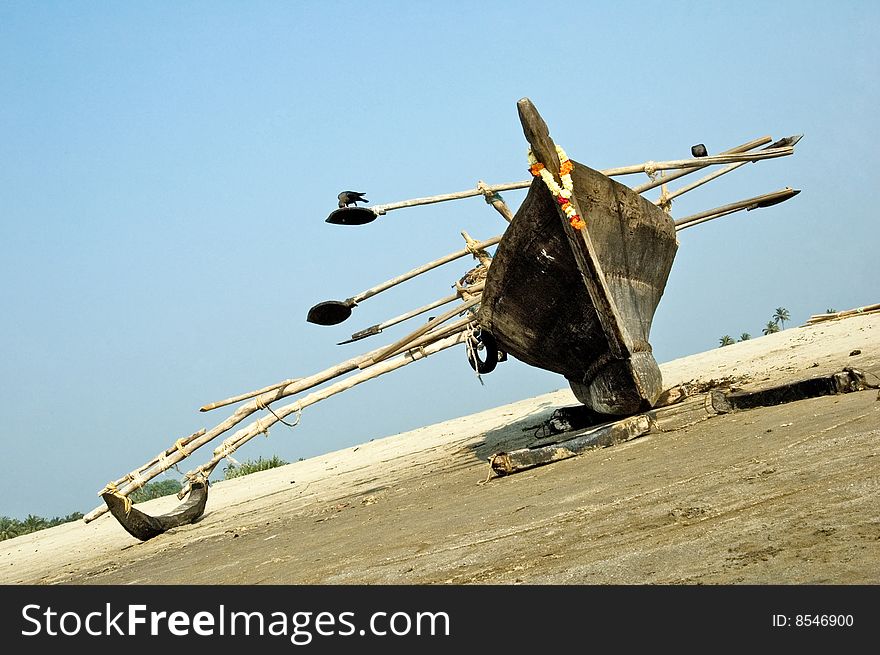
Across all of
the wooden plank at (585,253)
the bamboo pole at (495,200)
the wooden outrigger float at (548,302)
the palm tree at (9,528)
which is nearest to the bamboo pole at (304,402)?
the wooden outrigger float at (548,302)

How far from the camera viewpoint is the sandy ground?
8.95 feet

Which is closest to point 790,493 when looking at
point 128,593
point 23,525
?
point 128,593

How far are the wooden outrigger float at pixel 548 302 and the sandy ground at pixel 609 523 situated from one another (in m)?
1.04

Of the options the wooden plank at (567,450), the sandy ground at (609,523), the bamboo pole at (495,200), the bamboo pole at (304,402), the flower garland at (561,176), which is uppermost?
the bamboo pole at (495,200)

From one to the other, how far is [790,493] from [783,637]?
1.34m

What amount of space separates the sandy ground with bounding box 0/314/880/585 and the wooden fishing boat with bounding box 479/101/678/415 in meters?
1.28

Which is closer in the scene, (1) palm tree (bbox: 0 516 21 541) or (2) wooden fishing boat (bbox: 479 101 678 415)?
(2) wooden fishing boat (bbox: 479 101 678 415)

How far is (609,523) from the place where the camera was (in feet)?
11.8

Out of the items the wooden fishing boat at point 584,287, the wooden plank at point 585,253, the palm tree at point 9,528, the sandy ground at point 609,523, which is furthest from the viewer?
the palm tree at point 9,528

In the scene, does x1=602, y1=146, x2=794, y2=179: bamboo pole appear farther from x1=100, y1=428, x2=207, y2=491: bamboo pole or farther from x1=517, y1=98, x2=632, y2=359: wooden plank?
Result: x1=100, y1=428, x2=207, y2=491: bamboo pole

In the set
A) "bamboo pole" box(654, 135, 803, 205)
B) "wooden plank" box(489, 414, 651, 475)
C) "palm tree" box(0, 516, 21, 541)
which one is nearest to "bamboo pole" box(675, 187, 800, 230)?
"bamboo pole" box(654, 135, 803, 205)

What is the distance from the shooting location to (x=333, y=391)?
8500 mm

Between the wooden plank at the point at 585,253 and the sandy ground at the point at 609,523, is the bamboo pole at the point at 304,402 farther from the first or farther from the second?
the wooden plank at the point at 585,253

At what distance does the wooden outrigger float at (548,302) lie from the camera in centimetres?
678
